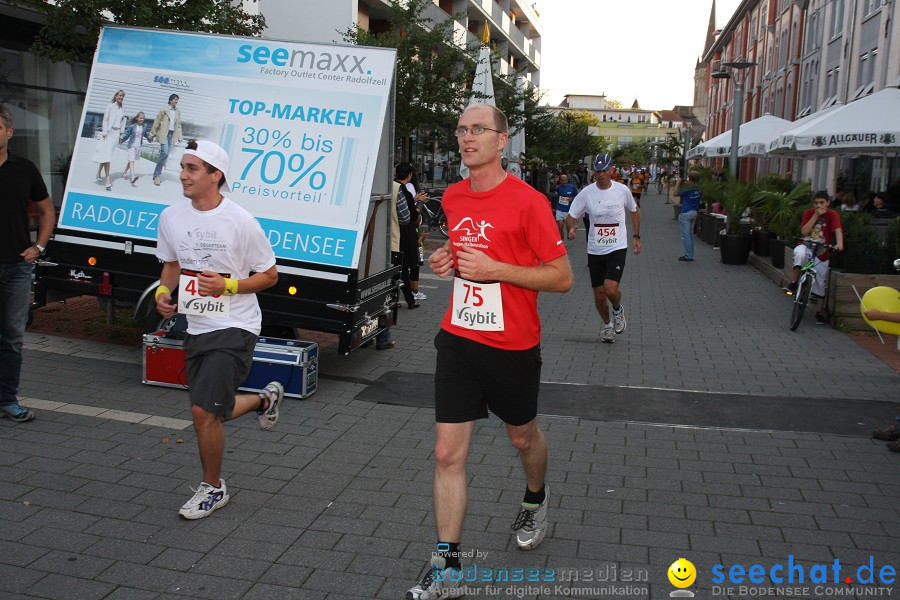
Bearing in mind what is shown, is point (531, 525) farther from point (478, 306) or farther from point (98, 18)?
point (98, 18)

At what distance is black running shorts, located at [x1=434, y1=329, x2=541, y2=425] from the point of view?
378cm

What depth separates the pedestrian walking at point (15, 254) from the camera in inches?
224

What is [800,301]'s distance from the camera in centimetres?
1053

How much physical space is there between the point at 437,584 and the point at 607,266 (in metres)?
6.33

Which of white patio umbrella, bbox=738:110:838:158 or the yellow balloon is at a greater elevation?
white patio umbrella, bbox=738:110:838:158

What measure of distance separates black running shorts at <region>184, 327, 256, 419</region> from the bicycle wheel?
26.1ft

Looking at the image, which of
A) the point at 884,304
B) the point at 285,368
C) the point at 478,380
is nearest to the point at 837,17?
the point at 884,304

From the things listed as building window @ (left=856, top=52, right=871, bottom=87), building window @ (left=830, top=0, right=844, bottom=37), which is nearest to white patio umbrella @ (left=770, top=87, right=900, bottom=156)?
building window @ (left=856, top=52, right=871, bottom=87)

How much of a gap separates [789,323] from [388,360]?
224 inches

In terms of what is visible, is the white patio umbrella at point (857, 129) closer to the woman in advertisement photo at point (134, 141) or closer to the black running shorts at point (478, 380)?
the woman in advertisement photo at point (134, 141)

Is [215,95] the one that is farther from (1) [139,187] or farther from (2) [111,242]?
(2) [111,242]

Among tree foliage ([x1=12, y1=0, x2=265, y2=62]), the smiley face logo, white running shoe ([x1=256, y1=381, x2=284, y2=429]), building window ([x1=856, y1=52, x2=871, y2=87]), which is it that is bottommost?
the smiley face logo

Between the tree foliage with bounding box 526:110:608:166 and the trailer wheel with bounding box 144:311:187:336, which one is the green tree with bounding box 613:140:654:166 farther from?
the trailer wheel with bounding box 144:311:187:336

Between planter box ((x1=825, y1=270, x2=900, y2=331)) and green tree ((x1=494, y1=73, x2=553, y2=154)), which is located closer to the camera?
planter box ((x1=825, y1=270, x2=900, y2=331))
